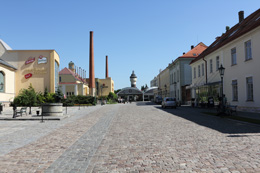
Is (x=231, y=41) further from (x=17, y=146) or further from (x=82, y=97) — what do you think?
(x=82, y=97)

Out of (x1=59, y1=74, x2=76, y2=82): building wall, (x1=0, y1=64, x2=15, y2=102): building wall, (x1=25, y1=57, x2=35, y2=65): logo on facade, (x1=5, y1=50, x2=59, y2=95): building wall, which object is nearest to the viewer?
A: (x1=0, y1=64, x2=15, y2=102): building wall

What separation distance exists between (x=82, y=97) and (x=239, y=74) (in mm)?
31509

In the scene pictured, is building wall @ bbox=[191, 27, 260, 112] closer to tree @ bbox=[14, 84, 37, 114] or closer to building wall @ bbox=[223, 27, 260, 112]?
building wall @ bbox=[223, 27, 260, 112]

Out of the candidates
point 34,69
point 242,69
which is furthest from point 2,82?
point 242,69

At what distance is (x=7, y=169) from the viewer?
5.18m

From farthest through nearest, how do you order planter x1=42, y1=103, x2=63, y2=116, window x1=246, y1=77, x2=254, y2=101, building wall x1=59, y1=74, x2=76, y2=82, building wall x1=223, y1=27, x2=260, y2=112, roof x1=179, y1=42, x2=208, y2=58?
building wall x1=59, y1=74, x2=76, y2=82, roof x1=179, y1=42, x2=208, y2=58, window x1=246, y1=77, x2=254, y2=101, building wall x1=223, y1=27, x2=260, y2=112, planter x1=42, y1=103, x2=63, y2=116

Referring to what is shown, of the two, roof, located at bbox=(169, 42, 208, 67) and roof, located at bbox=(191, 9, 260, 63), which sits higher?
roof, located at bbox=(169, 42, 208, 67)

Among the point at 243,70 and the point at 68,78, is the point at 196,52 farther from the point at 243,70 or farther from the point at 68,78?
the point at 68,78

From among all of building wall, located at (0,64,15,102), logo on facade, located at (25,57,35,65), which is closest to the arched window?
building wall, located at (0,64,15,102)

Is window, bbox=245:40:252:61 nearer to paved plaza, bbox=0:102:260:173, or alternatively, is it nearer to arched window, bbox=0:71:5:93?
paved plaza, bbox=0:102:260:173

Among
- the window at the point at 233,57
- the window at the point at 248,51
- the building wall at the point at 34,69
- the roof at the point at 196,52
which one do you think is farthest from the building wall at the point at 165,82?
the window at the point at 248,51

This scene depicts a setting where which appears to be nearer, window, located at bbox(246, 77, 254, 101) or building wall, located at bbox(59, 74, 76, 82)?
window, located at bbox(246, 77, 254, 101)

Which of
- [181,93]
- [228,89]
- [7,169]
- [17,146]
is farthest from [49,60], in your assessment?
[7,169]

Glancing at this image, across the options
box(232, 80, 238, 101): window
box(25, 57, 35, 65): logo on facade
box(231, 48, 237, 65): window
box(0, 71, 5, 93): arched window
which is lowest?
box(232, 80, 238, 101): window
